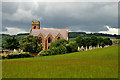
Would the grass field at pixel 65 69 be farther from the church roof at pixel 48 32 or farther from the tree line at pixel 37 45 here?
the church roof at pixel 48 32

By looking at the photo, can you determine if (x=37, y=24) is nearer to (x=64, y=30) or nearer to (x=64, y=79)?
(x=64, y=30)

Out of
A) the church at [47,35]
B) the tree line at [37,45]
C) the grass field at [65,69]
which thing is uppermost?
the church at [47,35]

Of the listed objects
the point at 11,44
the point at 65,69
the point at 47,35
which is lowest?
the point at 65,69

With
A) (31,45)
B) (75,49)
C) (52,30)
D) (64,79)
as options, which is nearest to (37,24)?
(52,30)

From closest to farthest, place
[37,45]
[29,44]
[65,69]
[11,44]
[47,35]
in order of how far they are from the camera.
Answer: [65,69] < [29,44] < [37,45] < [11,44] < [47,35]

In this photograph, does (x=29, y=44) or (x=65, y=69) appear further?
(x=29, y=44)

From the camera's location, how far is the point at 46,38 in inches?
4316

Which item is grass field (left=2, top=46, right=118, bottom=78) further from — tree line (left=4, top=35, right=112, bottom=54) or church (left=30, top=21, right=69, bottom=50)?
church (left=30, top=21, right=69, bottom=50)

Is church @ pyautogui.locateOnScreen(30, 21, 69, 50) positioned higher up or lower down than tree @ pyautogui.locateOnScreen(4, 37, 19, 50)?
higher up

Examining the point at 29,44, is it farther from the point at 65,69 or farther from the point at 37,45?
the point at 65,69

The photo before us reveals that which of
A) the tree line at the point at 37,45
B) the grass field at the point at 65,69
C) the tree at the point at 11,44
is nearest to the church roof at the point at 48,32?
the tree at the point at 11,44

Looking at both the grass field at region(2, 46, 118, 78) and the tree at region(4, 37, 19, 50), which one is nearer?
the grass field at region(2, 46, 118, 78)

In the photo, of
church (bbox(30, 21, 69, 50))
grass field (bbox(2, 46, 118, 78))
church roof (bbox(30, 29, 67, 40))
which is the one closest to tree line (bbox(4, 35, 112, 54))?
church (bbox(30, 21, 69, 50))

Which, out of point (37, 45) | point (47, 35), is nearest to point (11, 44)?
point (37, 45)
